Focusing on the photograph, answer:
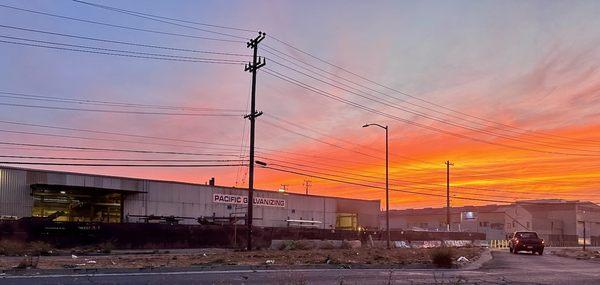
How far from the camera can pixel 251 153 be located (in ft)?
131

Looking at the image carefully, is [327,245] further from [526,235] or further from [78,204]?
[78,204]

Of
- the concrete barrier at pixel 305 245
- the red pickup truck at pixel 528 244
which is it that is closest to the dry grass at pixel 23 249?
the concrete barrier at pixel 305 245

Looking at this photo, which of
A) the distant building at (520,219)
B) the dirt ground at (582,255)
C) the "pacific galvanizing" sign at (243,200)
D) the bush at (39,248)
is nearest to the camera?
the bush at (39,248)

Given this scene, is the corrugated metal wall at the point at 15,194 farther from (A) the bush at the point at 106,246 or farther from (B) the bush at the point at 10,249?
(B) the bush at the point at 10,249

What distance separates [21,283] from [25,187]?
1673 inches

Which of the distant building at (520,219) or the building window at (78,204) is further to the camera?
the distant building at (520,219)

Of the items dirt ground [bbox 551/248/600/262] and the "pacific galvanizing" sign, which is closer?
dirt ground [bbox 551/248/600/262]

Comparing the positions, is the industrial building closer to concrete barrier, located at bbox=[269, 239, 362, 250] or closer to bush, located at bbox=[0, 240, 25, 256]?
concrete barrier, located at bbox=[269, 239, 362, 250]

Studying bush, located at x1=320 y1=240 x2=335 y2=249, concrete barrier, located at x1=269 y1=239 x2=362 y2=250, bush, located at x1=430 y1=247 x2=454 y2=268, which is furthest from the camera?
bush, located at x1=320 y1=240 x2=335 y2=249

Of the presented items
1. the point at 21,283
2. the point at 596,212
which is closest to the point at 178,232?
the point at 21,283

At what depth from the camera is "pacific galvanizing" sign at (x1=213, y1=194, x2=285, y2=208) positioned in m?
68.9

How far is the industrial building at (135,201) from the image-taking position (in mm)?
53781

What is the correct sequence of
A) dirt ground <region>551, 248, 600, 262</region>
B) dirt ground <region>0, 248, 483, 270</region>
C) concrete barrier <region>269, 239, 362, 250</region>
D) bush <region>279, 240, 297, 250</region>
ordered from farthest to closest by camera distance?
concrete barrier <region>269, 239, 362, 250</region> < bush <region>279, 240, 297, 250</region> < dirt ground <region>551, 248, 600, 262</region> < dirt ground <region>0, 248, 483, 270</region>

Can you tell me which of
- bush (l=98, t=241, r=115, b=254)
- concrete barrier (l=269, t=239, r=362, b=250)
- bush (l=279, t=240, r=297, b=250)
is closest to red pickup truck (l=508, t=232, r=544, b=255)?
concrete barrier (l=269, t=239, r=362, b=250)
